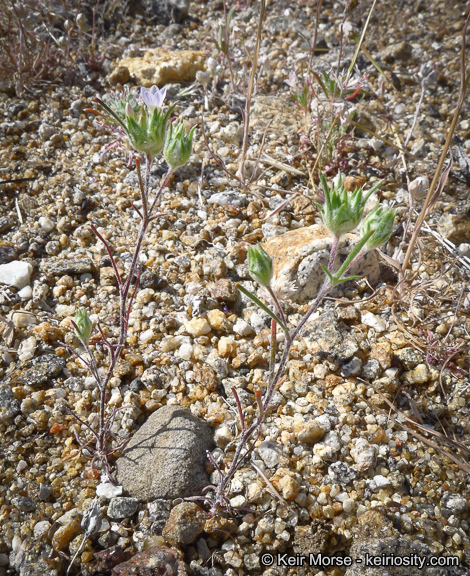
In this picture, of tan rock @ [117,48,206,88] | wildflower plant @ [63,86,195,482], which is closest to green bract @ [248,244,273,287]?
wildflower plant @ [63,86,195,482]

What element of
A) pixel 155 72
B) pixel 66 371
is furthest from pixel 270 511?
pixel 155 72

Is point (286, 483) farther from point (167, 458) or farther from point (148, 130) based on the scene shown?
point (148, 130)

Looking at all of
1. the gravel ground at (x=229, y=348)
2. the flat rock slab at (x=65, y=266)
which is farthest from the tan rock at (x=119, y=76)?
the flat rock slab at (x=65, y=266)

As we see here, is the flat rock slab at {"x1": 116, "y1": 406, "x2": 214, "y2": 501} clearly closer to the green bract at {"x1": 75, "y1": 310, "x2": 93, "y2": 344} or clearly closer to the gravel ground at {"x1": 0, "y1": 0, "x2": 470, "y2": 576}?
the gravel ground at {"x1": 0, "y1": 0, "x2": 470, "y2": 576}

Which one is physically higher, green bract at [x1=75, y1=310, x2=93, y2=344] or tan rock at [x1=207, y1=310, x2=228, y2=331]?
green bract at [x1=75, y1=310, x2=93, y2=344]

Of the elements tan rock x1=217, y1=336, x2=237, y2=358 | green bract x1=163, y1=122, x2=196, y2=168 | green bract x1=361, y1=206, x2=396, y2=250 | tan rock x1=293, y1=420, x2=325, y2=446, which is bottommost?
tan rock x1=293, y1=420, x2=325, y2=446

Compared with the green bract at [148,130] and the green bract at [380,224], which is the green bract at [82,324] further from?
the green bract at [380,224]

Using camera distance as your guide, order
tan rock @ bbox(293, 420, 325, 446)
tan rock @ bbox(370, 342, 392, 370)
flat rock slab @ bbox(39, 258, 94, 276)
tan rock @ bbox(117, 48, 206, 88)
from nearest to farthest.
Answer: tan rock @ bbox(293, 420, 325, 446) < tan rock @ bbox(370, 342, 392, 370) < flat rock slab @ bbox(39, 258, 94, 276) < tan rock @ bbox(117, 48, 206, 88)
